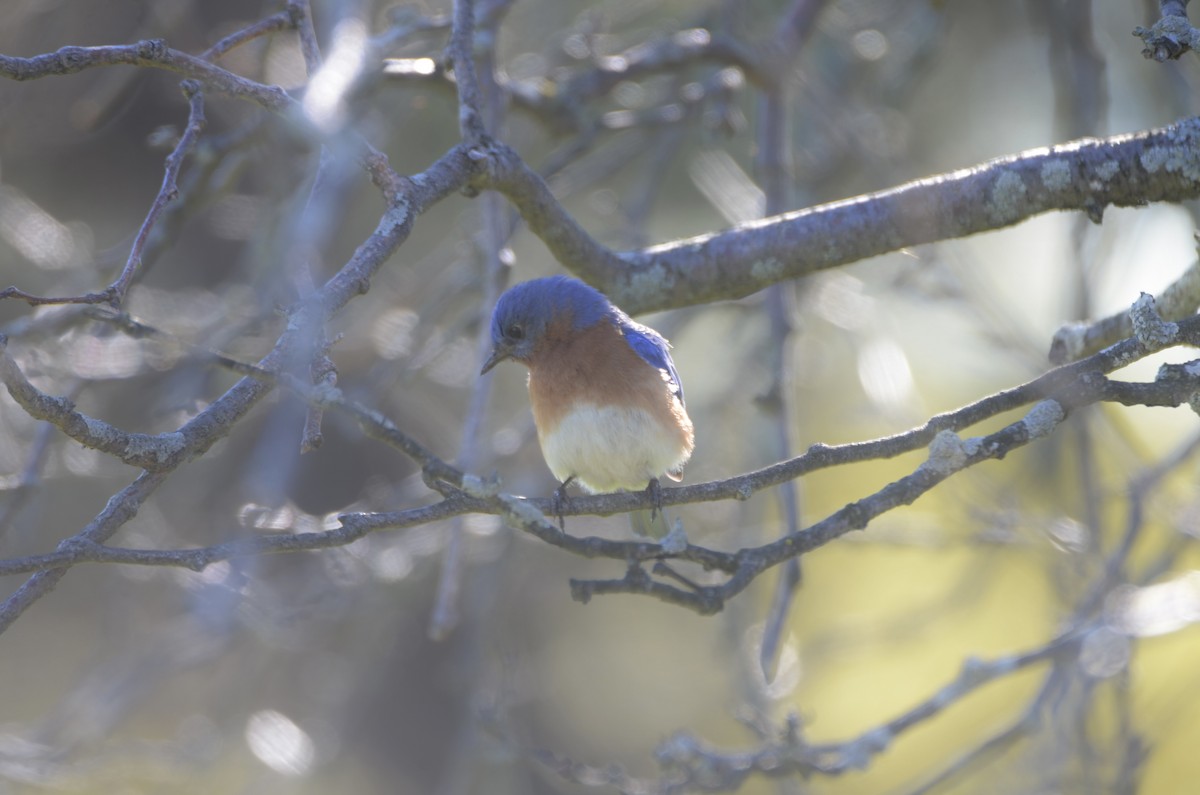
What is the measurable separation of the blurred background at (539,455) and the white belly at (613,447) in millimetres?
398

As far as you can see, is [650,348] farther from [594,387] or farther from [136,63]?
[136,63]

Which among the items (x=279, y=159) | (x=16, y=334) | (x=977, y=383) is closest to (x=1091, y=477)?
(x=977, y=383)

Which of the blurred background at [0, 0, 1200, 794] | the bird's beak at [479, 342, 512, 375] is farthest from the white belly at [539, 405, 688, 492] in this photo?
the blurred background at [0, 0, 1200, 794]

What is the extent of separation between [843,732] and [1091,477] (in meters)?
2.44

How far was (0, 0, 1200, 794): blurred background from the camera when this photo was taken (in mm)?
3938

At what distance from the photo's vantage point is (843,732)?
591cm

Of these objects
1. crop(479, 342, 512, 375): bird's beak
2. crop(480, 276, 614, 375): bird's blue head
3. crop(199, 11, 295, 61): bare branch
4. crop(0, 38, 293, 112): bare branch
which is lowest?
crop(0, 38, 293, 112): bare branch

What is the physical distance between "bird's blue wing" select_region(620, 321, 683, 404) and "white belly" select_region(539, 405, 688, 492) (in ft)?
1.00

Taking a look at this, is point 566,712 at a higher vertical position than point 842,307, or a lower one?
lower

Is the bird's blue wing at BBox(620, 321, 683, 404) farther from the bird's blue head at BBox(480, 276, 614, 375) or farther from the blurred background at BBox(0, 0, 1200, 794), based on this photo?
the blurred background at BBox(0, 0, 1200, 794)

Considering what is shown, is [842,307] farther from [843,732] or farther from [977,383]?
[843,732]

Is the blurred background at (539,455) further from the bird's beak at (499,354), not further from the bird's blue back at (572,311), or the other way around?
the bird's beak at (499,354)

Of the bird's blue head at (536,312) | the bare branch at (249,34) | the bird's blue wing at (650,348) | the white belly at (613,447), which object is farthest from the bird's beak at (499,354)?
the bare branch at (249,34)

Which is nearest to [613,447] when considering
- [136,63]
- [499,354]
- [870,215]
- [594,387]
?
[594,387]
